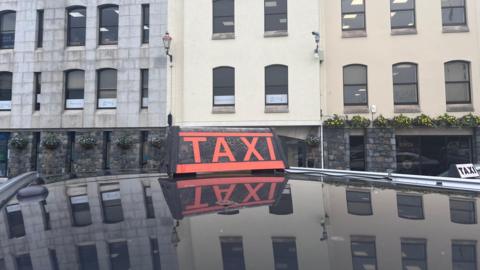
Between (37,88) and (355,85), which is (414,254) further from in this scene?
(37,88)

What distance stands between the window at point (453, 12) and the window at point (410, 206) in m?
15.2

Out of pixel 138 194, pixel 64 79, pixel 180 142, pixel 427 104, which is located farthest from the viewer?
pixel 64 79

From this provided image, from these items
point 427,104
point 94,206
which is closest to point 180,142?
point 94,206

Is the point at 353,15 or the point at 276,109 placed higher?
the point at 353,15

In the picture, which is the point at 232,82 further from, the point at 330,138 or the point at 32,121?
the point at 32,121

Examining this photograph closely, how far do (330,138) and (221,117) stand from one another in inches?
201

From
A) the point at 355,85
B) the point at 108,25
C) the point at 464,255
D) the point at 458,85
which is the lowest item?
the point at 464,255

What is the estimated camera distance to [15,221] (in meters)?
2.08

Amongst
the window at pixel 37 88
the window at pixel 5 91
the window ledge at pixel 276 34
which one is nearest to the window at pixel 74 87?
the window at pixel 37 88

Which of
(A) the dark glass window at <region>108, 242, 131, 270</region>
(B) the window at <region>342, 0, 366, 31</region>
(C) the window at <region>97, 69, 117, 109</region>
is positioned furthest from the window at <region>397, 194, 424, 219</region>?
(C) the window at <region>97, 69, 117, 109</region>

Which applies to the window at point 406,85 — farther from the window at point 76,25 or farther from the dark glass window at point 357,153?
the window at point 76,25

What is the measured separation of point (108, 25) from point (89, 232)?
1713 centimetres

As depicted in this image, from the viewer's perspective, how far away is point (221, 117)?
593 inches

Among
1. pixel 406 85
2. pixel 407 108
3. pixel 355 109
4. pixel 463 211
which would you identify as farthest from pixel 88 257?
pixel 406 85
